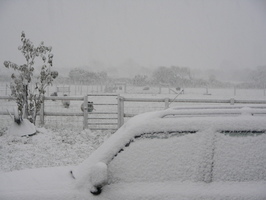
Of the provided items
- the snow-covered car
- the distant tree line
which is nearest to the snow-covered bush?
the snow-covered car

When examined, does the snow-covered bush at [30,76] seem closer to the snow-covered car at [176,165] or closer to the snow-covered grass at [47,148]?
the snow-covered grass at [47,148]

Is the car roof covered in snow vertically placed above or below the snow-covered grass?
above

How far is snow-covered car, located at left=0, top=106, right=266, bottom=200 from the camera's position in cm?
219

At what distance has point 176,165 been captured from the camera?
7.34 feet

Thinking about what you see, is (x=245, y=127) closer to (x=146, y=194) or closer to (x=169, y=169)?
(x=169, y=169)

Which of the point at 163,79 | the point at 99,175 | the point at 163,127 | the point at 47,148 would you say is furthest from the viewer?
the point at 163,79

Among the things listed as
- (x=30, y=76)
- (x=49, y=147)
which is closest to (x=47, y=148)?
(x=49, y=147)

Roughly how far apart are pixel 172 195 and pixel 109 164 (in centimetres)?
58

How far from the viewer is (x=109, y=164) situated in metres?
2.25

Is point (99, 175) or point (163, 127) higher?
point (163, 127)

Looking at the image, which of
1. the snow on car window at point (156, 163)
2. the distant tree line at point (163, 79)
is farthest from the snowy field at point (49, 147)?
the distant tree line at point (163, 79)

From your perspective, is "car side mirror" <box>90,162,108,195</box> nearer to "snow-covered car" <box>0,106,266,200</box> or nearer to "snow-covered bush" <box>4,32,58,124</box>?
"snow-covered car" <box>0,106,266,200</box>

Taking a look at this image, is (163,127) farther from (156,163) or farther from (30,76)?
(30,76)

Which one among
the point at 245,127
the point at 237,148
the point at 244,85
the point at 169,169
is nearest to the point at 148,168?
the point at 169,169
